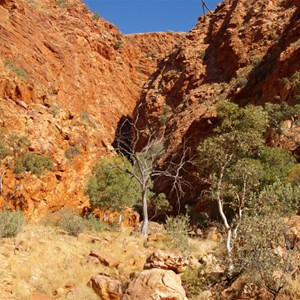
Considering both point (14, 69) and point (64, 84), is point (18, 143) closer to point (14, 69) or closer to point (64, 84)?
point (14, 69)

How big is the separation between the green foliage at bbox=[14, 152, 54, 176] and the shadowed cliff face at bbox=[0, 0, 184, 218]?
594 mm

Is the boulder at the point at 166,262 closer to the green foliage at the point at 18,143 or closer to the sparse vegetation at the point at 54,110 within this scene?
the green foliage at the point at 18,143

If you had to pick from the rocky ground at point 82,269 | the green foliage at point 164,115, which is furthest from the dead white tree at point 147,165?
the rocky ground at point 82,269

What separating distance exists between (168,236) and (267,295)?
6037 mm

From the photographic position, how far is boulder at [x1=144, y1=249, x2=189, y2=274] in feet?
26.1

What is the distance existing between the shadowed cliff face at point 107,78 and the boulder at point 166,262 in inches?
654

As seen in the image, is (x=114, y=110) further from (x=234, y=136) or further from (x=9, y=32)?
(x=234, y=136)

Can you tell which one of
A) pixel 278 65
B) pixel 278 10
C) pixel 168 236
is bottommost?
pixel 168 236

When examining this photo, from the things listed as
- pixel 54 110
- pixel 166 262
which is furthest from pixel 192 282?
pixel 54 110

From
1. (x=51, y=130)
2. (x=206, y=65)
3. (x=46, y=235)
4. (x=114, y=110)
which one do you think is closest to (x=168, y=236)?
(x=46, y=235)

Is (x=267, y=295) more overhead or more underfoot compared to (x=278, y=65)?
more underfoot

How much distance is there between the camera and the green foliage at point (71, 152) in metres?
28.1

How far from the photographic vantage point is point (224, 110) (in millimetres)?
20797

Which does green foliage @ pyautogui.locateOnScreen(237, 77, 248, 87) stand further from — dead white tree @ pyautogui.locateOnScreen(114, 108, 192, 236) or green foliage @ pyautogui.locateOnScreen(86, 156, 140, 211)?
green foliage @ pyautogui.locateOnScreen(86, 156, 140, 211)
